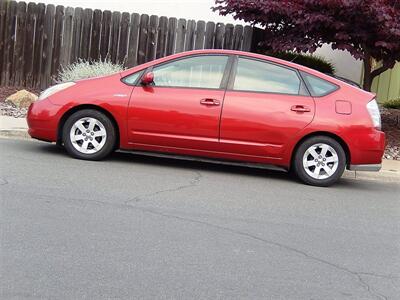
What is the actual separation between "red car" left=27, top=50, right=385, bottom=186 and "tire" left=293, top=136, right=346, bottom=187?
1 centimetres

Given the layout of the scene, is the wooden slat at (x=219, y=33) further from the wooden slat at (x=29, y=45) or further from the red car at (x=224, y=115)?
the red car at (x=224, y=115)

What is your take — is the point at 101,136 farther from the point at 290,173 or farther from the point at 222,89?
the point at 290,173

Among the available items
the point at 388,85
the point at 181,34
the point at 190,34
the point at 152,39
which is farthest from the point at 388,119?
the point at 152,39

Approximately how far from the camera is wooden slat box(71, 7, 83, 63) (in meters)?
14.1

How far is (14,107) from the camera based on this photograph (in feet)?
Answer: 40.2

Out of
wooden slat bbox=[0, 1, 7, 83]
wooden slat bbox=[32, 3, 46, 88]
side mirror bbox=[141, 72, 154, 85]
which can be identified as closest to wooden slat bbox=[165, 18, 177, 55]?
wooden slat bbox=[32, 3, 46, 88]

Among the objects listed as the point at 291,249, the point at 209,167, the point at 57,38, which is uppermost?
the point at 57,38

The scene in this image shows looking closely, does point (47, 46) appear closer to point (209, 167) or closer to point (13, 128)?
point (13, 128)

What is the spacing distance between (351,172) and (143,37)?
670cm

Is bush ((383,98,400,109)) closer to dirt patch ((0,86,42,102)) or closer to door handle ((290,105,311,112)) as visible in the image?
door handle ((290,105,311,112))

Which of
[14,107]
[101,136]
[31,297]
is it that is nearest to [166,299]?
[31,297]

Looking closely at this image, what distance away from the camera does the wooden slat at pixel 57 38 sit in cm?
1409

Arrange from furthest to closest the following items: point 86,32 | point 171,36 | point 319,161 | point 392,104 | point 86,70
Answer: point 392,104, point 86,32, point 171,36, point 86,70, point 319,161

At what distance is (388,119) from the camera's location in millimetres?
13672
